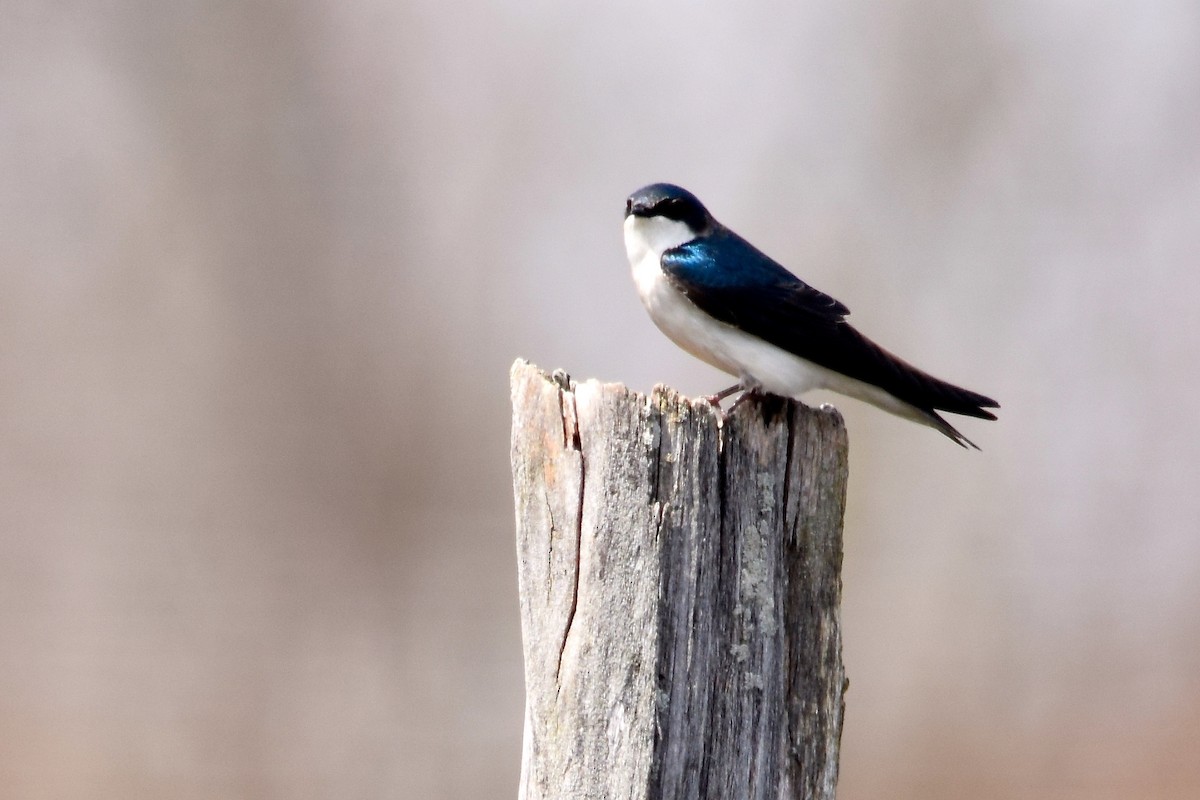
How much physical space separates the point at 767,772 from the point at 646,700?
23cm

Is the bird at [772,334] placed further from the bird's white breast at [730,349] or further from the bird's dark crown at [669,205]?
the bird's dark crown at [669,205]

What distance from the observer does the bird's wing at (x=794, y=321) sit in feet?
10.0

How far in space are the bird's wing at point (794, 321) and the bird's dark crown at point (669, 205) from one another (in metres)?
0.26

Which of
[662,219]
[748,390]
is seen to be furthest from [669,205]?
[748,390]

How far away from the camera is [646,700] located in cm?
189

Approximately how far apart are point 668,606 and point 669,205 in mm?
1794

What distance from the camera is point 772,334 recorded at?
3.11 metres

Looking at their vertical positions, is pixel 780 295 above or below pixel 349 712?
above

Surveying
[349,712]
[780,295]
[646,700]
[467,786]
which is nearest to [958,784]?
[467,786]

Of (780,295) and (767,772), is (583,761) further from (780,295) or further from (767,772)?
(780,295)

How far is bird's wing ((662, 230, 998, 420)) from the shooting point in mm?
3053

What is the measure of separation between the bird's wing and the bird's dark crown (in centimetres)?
26

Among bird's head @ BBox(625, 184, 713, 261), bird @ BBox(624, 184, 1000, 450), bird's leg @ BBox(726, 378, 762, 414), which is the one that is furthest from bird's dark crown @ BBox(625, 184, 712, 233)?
bird's leg @ BBox(726, 378, 762, 414)

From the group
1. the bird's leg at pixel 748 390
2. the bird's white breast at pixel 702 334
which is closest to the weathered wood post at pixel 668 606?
the bird's leg at pixel 748 390
